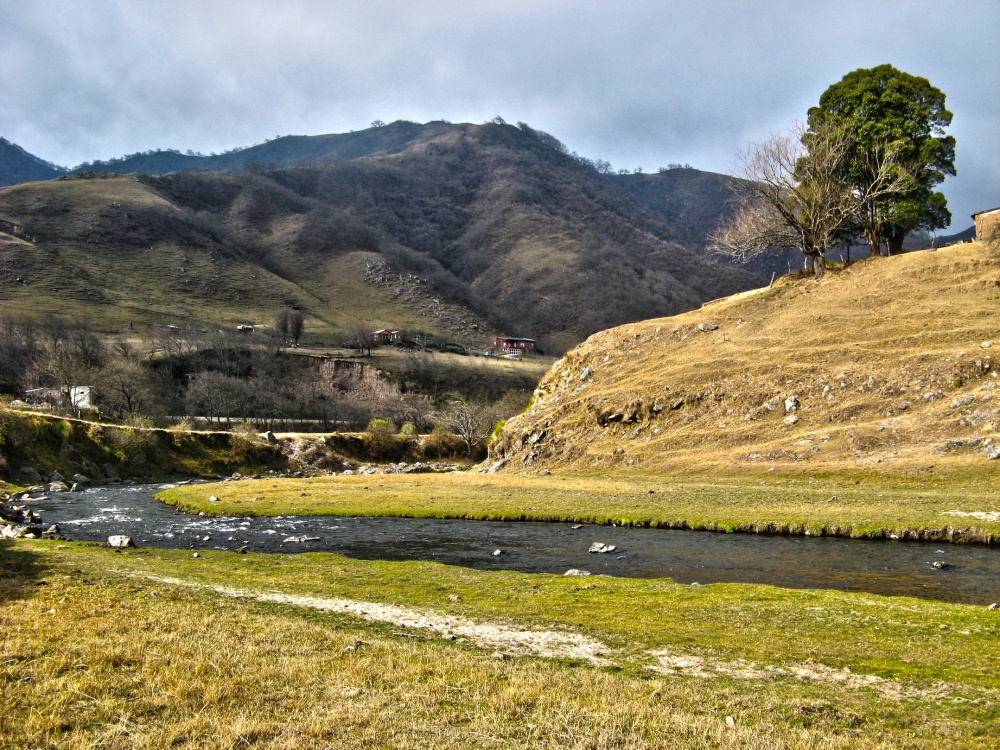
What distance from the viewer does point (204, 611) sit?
1589 cm

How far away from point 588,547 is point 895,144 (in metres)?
65.3

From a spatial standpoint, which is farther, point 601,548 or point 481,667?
point 601,548

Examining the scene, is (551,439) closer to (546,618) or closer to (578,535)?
(578,535)

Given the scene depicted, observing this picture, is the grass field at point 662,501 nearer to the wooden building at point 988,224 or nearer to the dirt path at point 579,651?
the dirt path at point 579,651

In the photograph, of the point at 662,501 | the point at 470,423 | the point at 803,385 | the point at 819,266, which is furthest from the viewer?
the point at 470,423

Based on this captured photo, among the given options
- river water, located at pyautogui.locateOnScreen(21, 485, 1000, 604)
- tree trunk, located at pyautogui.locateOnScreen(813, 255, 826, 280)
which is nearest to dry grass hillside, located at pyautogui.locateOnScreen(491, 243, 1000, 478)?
tree trunk, located at pyautogui.locateOnScreen(813, 255, 826, 280)

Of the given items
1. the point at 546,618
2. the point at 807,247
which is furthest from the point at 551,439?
the point at 546,618

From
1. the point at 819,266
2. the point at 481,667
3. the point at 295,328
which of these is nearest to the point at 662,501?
the point at 481,667

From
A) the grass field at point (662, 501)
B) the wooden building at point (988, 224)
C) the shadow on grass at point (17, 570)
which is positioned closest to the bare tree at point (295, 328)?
the grass field at point (662, 501)

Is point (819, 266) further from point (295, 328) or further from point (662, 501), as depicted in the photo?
point (295, 328)

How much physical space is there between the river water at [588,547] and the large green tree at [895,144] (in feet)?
183

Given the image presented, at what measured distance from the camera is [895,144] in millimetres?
70500

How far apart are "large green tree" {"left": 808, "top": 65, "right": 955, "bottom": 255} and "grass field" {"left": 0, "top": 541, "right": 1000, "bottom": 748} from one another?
68.7m

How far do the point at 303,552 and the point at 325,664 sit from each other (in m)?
20.8
